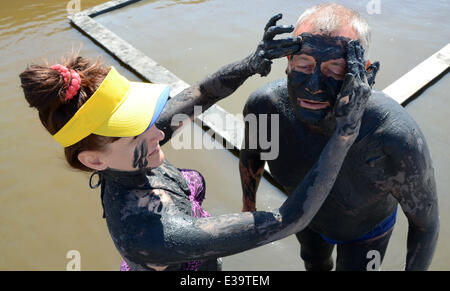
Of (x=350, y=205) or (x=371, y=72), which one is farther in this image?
(x=350, y=205)

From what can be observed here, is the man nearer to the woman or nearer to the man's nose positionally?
the man's nose

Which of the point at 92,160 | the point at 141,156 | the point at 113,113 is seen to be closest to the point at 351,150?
the point at 141,156

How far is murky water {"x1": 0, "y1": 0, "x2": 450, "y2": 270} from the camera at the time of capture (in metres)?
3.36

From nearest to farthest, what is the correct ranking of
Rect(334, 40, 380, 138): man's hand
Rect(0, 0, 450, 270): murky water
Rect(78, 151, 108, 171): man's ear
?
Rect(334, 40, 380, 138): man's hand < Rect(78, 151, 108, 171): man's ear < Rect(0, 0, 450, 270): murky water

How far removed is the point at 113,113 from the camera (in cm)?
156

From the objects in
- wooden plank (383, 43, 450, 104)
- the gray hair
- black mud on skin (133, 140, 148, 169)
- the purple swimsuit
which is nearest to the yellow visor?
black mud on skin (133, 140, 148, 169)

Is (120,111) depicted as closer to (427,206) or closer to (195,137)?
(427,206)

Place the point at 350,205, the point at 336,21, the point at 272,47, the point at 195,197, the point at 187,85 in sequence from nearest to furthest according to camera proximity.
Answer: the point at 336,21, the point at 272,47, the point at 350,205, the point at 195,197, the point at 187,85

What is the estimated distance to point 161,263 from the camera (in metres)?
1.66

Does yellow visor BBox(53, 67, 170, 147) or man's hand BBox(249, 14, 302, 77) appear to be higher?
man's hand BBox(249, 14, 302, 77)

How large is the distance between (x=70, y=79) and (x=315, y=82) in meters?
1.04

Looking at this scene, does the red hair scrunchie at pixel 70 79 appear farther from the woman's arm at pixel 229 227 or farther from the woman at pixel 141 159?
the woman's arm at pixel 229 227

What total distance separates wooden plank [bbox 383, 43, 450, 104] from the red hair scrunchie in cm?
408

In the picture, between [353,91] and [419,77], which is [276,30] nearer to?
[353,91]
